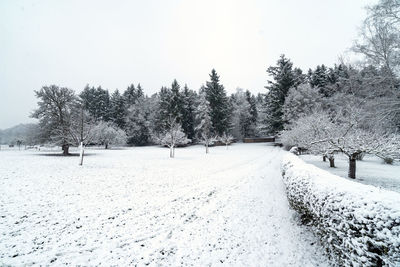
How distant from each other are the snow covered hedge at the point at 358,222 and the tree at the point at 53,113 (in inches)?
1091

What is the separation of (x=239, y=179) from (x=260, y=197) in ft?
9.75

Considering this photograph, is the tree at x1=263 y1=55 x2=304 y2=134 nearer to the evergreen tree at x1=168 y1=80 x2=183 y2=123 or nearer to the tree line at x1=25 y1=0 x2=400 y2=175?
the tree line at x1=25 y1=0 x2=400 y2=175

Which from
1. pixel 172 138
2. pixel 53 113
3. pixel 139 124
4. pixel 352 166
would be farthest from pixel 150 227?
pixel 139 124

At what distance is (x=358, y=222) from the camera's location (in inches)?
96.5

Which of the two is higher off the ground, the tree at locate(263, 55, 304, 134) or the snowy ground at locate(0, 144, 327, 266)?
the tree at locate(263, 55, 304, 134)

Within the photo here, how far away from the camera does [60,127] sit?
22.2 meters

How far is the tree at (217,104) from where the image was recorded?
45562 mm

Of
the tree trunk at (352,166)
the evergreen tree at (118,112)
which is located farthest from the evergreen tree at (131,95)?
the tree trunk at (352,166)

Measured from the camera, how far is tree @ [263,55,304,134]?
39.5m

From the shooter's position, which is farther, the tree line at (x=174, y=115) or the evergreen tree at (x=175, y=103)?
the evergreen tree at (x=175, y=103)

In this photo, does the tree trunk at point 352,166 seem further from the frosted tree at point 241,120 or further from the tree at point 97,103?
the tree at point 97,103

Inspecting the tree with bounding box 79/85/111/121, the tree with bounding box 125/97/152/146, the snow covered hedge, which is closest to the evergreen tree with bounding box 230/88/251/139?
the tree with bounding box 125/97/152/146

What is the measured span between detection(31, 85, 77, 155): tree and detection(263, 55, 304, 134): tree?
3938 centimetres

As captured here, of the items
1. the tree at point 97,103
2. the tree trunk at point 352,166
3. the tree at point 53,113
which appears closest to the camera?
the tree trunk at point 352,166
